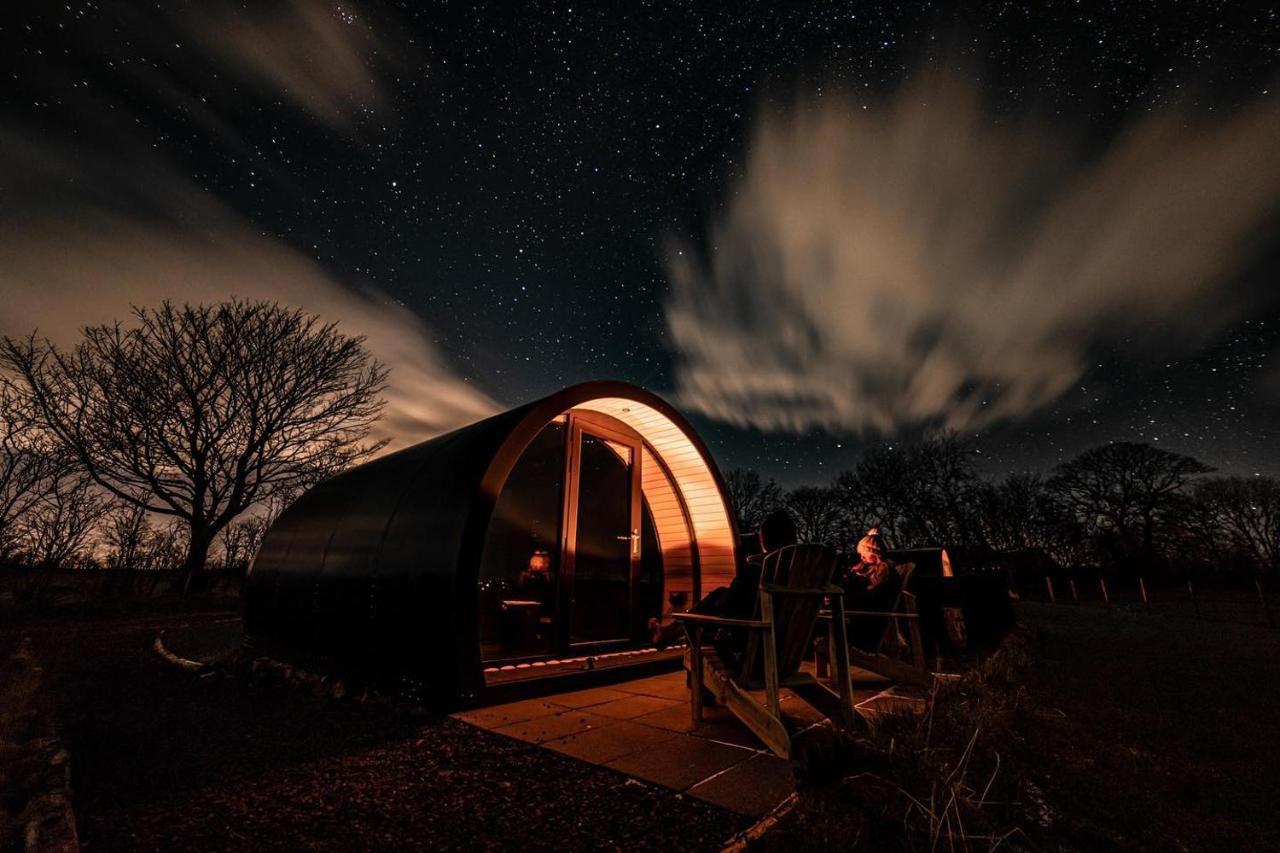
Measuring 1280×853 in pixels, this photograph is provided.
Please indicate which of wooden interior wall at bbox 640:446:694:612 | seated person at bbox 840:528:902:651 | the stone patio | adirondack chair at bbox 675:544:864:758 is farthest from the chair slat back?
wooden interior wall at bbox 640:446:694:612

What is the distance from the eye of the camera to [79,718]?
3.85 metres

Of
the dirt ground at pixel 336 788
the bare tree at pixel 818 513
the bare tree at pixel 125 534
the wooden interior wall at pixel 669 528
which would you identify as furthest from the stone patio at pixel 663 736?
the bare tree at pixel 818 513

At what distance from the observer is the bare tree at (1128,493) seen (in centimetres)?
2984

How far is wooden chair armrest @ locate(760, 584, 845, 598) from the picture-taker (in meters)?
2.94

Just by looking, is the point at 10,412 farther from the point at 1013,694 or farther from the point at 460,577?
the point at 1013,694

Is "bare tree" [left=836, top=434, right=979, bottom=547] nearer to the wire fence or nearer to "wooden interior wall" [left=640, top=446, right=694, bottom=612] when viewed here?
the wire fence

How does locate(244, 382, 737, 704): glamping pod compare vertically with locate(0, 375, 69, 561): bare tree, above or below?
below

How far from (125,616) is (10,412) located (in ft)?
17.8

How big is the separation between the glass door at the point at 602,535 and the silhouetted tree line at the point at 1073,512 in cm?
2368

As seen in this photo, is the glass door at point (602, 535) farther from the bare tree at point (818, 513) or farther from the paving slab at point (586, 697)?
the bare tree at point (818, 513)

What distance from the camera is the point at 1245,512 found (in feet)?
111

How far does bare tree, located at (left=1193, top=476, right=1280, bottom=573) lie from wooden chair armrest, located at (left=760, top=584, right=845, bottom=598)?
43343mm

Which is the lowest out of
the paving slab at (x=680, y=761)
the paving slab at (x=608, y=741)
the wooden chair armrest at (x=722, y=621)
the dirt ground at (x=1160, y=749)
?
the dirt ground at (x=1160, y=749)

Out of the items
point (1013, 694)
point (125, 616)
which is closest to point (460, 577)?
point (1013, 694)
